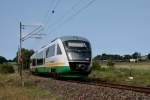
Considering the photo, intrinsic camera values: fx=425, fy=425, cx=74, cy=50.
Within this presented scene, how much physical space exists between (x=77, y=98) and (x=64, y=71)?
12.2 metres

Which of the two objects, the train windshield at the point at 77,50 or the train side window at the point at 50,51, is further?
the train side window at the point at 50,51

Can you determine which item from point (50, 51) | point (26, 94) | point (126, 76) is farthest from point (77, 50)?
point (126, 76)

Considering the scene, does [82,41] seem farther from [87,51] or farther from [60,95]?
[60,95]

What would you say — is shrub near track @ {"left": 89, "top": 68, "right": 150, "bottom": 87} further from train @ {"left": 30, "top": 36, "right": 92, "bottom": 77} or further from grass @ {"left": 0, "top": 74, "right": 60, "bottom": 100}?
grass @ {"left": 0, "top": 74, "right": 60, "bottom": 100}

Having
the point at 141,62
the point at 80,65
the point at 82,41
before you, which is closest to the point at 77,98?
the point at 80,65

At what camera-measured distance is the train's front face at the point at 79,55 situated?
3059cm

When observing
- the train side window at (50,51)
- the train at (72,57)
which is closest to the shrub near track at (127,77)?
the train at (72,57)

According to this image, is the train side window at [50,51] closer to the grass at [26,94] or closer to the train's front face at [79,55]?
the train's front face at [79,55]

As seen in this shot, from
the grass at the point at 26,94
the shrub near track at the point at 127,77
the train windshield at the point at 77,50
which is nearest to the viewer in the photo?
the grass at the point at 26,94

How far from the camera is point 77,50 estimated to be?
3131 cm

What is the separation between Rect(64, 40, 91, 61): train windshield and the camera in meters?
30.9

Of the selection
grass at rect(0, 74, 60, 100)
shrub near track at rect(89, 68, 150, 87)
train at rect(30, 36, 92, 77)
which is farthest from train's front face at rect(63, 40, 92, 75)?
grass at rect(0, 74, 60, 100)

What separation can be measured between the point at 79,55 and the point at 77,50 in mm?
521

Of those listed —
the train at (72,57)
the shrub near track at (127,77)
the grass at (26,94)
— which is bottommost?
the grass at (26,94)
